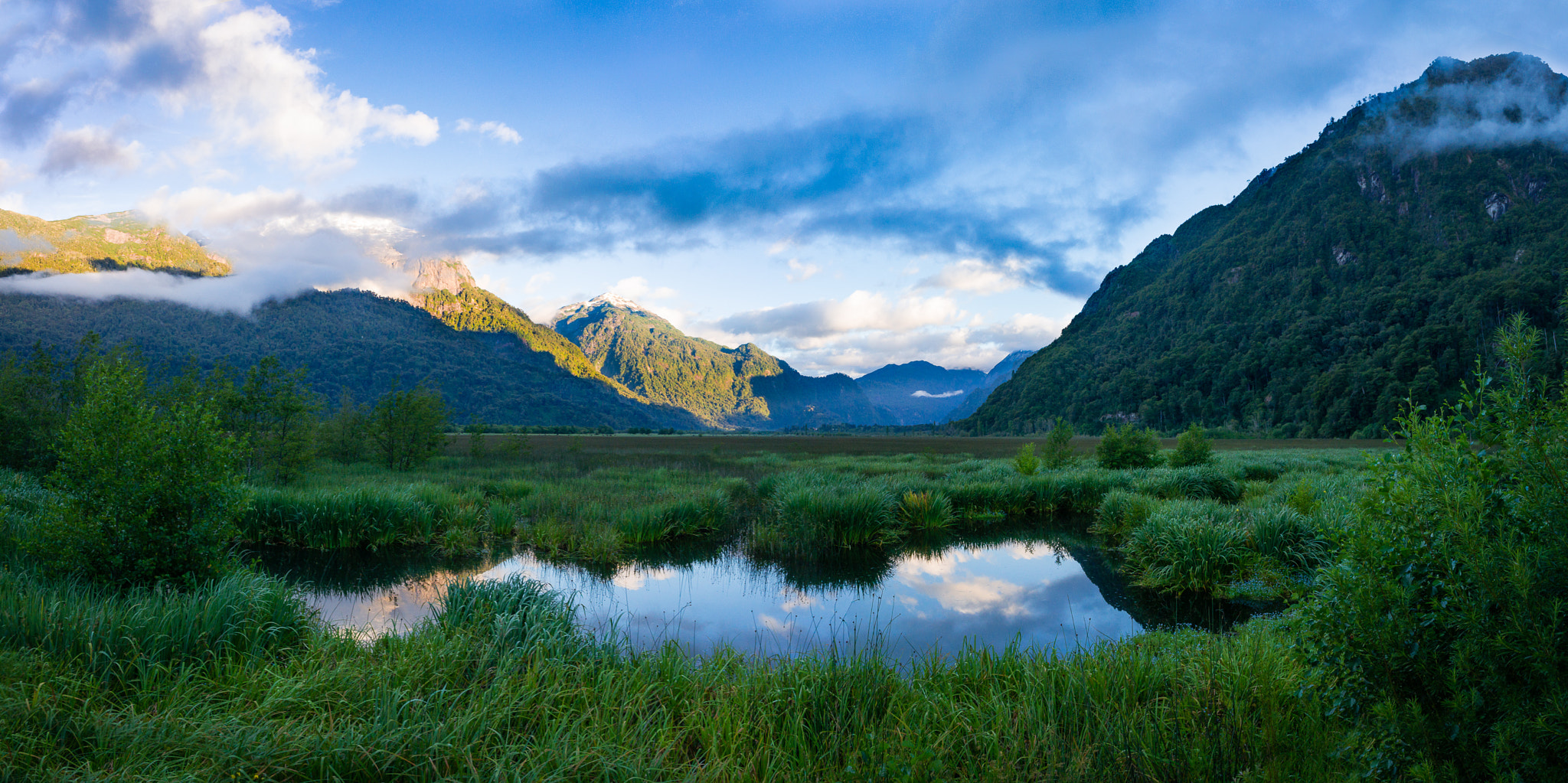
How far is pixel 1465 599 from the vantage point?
2.51 meters

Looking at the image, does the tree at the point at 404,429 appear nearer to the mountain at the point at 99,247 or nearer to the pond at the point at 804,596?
the pond at the point at 804,596

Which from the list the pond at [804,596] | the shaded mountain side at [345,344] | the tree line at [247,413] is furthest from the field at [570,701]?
the shaded mountain side at [345,344]

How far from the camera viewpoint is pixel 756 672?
207 inches

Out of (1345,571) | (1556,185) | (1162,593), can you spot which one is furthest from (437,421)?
(1556,185)

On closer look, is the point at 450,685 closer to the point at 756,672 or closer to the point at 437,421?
the point at 756,672

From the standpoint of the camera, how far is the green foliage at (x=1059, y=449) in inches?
1093

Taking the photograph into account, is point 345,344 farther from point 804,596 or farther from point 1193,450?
point 1193,450

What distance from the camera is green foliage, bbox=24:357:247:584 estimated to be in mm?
6410

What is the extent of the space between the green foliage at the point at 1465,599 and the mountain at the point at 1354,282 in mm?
96894

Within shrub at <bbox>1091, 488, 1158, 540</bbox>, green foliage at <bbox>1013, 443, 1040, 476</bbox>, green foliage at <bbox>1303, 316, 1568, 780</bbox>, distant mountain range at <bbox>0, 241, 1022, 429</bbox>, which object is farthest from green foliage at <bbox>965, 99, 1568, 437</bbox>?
distant mountain range at <bbox>0, 241, 1022, 429</bbox>

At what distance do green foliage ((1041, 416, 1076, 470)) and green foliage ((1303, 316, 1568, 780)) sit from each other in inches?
1019

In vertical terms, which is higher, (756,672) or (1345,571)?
(1345,571)

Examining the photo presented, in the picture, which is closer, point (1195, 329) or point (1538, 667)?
point (1538, 667)

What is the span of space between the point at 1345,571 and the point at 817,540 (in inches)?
485
